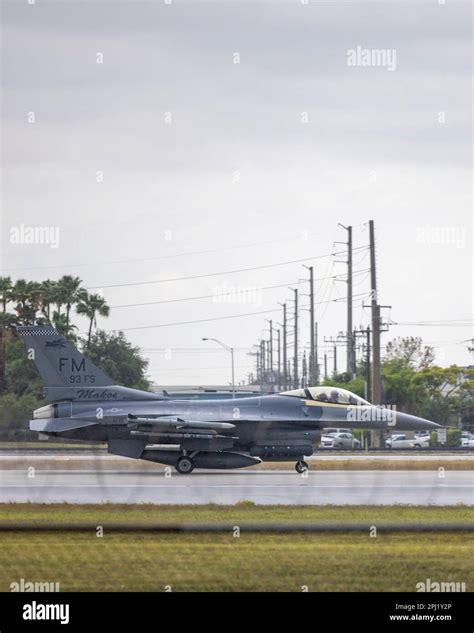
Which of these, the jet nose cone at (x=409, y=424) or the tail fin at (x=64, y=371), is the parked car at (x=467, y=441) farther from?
the tail fin at (x=64, y=371)

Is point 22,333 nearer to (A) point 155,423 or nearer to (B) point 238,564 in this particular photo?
(A) point 155,423

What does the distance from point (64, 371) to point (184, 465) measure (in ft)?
16.7

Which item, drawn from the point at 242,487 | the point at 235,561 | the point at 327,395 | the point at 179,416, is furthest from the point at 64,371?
the point at 235,561

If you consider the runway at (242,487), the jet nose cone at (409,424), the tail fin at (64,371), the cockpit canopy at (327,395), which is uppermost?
→ the tail fin at (64,371)

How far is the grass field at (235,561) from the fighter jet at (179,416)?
15557 mm

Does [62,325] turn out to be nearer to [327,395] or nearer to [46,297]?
[46,297]

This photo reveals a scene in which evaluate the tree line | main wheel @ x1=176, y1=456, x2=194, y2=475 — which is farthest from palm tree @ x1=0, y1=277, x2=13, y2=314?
main wheel @ x1=176, y1=456, x2=194, y2=475

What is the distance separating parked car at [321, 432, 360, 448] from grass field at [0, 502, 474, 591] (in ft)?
163

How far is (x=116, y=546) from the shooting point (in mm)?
14422

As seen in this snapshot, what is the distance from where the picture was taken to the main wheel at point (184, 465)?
32.1m

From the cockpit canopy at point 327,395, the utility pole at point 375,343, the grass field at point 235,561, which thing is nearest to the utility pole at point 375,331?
the utility pole at point 375,343

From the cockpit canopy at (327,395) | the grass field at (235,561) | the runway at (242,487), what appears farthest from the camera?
the cockpit canopy at (327,395)

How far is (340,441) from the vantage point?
67.0m
